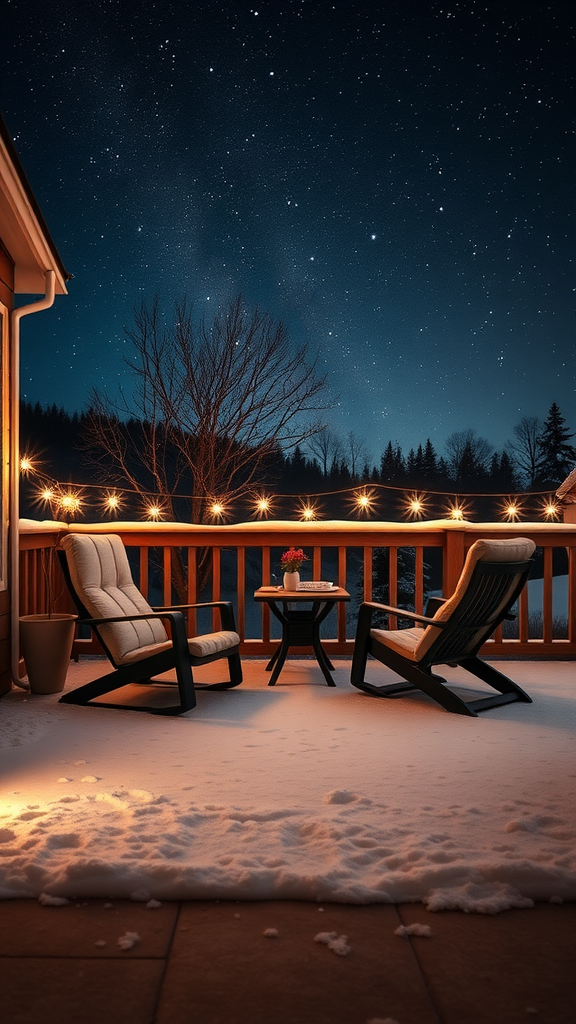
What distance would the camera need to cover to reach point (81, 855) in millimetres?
1887


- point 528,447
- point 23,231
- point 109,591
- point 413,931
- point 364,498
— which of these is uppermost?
point 528,447

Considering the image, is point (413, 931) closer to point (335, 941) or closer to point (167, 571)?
point (335, 941)

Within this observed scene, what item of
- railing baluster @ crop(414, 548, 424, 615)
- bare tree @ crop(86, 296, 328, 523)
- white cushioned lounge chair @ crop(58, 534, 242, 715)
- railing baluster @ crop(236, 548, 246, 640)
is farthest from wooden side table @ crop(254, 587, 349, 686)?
bare tree @ crop(86, 296, 328, 523)

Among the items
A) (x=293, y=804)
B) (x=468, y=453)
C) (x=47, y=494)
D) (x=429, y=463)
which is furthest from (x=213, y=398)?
(x=468, y=453)

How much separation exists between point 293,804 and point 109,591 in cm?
219

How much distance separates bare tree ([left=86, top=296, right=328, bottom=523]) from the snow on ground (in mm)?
6574

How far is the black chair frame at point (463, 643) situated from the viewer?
369cm

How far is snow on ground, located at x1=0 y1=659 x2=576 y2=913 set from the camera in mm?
1782

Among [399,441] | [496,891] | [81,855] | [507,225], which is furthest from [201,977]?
[399,441]

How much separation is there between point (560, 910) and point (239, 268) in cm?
1250

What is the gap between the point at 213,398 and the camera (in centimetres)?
1016

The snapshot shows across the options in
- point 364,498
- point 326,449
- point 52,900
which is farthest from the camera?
point 326,449

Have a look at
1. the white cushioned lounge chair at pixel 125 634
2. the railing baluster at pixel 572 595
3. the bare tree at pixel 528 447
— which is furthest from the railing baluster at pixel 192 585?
the bare tree at pixel 528 447

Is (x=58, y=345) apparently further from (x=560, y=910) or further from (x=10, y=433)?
(x=560, y=910)
